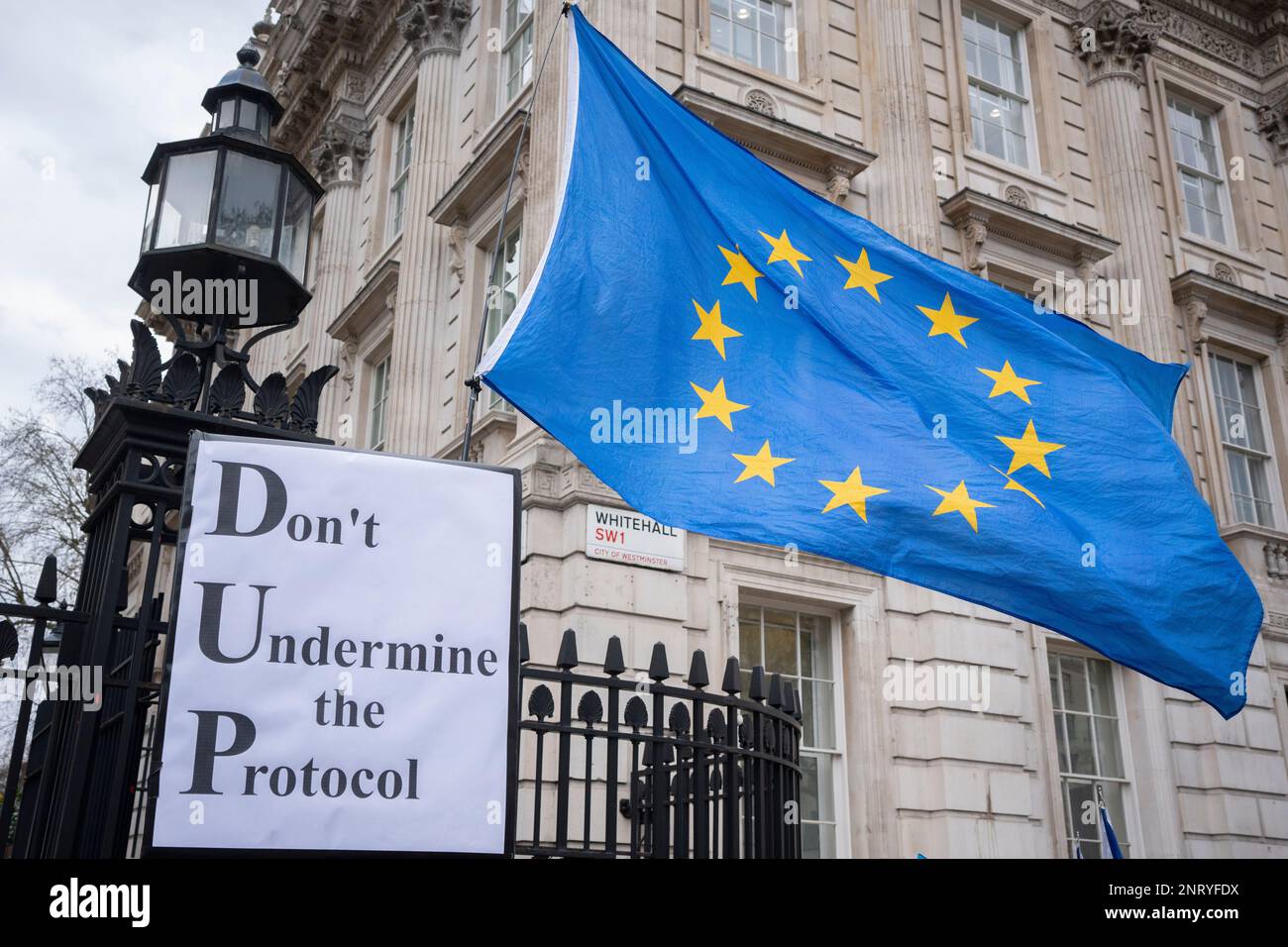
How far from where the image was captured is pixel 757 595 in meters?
13.2

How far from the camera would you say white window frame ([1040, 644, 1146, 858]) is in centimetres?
1382

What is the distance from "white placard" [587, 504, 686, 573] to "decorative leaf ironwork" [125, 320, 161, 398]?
716cm

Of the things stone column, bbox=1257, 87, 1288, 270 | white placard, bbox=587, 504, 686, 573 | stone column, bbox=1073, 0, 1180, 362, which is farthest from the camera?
stone column, bbox=1257, 87, 1288, 270

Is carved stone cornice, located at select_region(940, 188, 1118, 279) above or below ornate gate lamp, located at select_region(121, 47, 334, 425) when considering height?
above

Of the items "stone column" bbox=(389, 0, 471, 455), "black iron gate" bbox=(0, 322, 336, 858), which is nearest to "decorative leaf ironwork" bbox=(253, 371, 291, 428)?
"black iron gate" bbox=(0, 322, 336, 858)

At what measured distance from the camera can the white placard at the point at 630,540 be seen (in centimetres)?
1186

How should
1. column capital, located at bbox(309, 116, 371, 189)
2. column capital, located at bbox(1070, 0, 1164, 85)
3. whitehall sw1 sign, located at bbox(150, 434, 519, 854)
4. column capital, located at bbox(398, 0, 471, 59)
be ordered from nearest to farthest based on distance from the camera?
1. whitehall sw1 sign, located at bbox(150, 434, 519, 854)
2. column capital, located at bbox(1070, 0, 1164, 85)
3. column capital, located at bbox(398, 0, 471, 59)
4. column capital, located at bbox(309, 116, 371, 189)

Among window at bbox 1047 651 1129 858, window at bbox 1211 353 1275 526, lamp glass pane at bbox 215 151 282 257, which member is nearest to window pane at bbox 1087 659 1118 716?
window at bbox 1047 651 1129 858

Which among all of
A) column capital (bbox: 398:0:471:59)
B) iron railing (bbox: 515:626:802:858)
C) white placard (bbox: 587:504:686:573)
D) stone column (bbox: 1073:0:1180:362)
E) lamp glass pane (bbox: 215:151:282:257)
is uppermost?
column capital (bbox: 398:0:471:59)

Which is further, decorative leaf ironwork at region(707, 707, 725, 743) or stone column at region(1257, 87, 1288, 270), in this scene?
stone column at region(1257, 87, 1288, 270)

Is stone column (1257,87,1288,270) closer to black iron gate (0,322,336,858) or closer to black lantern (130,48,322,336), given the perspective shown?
black lantern (130,48,322,336)

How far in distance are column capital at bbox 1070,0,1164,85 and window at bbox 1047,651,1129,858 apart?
30.3ft

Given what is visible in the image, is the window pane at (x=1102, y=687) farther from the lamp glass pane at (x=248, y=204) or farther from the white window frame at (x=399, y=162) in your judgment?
the lamp glass pane at (x=248, y=204)
